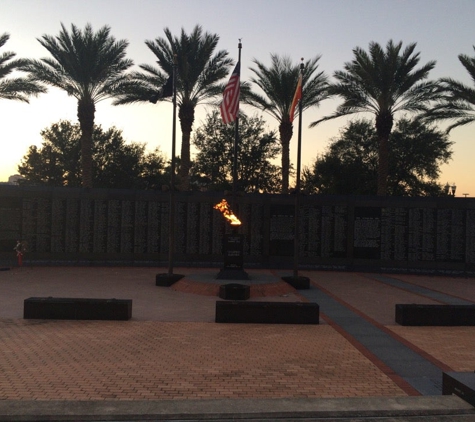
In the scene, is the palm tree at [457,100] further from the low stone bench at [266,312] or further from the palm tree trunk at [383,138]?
the low stone bench at [266,312]

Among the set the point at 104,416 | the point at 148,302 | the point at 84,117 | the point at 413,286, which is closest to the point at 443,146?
the point at 413,286

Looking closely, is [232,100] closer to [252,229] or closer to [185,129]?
[252,229]

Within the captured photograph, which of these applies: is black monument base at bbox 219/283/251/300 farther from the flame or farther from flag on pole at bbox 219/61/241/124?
flag on pole at bbox 219/61/241/124

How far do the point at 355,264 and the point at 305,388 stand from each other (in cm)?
1691

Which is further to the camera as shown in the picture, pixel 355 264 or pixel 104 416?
pixel 355 264

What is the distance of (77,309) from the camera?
11250 millimetres

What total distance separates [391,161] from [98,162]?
27.8 m

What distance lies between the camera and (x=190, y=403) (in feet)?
19.7

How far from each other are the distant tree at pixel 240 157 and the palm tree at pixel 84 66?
13.7 meters

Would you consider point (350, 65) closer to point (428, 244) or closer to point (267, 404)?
point (428, 244)

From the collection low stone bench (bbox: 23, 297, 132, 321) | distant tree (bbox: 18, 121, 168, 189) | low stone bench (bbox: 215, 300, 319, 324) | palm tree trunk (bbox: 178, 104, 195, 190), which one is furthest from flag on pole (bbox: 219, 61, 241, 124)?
distant tree (bbox: 18, 121, 168, 189)

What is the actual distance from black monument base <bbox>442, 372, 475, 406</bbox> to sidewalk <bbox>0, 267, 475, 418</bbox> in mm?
535

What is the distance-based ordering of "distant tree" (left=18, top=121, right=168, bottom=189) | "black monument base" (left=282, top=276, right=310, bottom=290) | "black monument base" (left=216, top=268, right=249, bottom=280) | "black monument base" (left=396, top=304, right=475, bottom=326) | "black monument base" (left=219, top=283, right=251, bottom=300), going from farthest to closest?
"distant tree" (left=18, top=121, right=168, bottom=189) → "black monument base" (left=216, top=268, right=249, bottom=280) → "black monument base" (left=282, top=276, right=310, bottom=290) → "black monument base" (left=219, top=283, right=251, bottom=300) → "black monument base" (left=396, top=304, right=475, bottom=326)

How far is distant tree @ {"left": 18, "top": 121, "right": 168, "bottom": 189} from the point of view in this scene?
45.4 m
